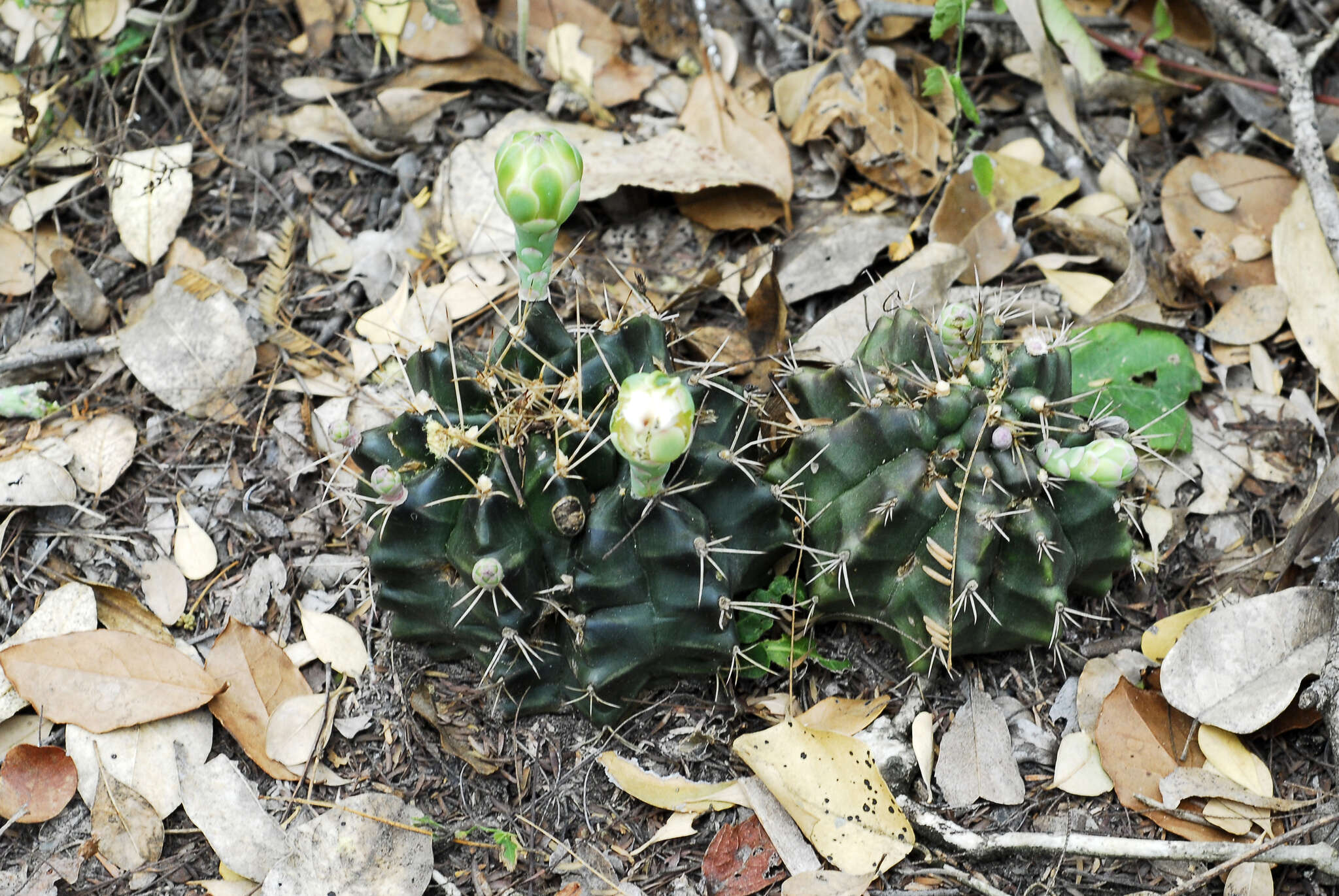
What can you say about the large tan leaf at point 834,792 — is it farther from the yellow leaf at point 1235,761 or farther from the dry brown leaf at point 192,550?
the dry brown leaf at point 192,550

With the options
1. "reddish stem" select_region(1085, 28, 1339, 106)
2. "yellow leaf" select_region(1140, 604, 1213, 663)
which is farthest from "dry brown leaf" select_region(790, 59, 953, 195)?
"yellow leaf" select_region(1140, 604, 1213, 663)

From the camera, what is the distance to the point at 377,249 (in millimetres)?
3488

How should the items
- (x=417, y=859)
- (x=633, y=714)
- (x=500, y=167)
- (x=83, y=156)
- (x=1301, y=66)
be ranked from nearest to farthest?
(x=500, y=167) < (x=417, y=859) < (x=633, y=714) < (x=1301, y=66) < (x=83, y=156)

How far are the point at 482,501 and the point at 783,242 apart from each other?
1.62 metres

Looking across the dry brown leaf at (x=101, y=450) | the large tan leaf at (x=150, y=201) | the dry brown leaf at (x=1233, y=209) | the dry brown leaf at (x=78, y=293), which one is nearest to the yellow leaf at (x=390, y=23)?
the large tan leaf at (x=150, y=201)

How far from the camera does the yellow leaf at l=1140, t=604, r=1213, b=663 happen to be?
2662 mm

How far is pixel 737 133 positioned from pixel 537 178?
1.69m

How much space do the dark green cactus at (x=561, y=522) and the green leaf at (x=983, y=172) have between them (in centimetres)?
128

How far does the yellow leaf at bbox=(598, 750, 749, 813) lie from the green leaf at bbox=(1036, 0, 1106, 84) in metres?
2.39

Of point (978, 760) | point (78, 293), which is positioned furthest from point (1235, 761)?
point (78, 293)

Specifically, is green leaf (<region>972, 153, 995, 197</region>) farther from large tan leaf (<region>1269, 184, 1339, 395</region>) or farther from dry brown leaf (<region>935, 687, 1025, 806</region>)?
dry brown leaf (<region>935, 687, 1025, 806</region>)

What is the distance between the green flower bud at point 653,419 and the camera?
6.25 feet

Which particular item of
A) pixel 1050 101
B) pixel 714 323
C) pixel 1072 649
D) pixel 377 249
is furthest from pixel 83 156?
pixel 1072 649

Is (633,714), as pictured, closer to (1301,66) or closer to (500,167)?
(500,167)
